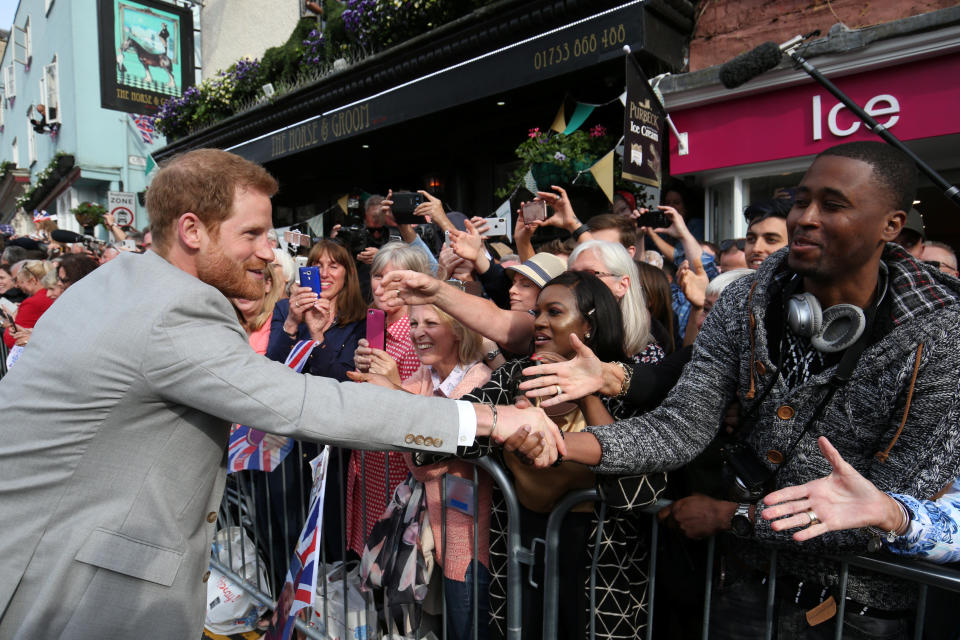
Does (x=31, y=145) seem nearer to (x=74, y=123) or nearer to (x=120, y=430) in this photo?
(x=74, y=123)

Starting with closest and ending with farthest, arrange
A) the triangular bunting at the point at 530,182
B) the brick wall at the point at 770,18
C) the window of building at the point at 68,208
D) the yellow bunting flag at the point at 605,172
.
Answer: the brick wall at the point at 770,18
the yellow bunting flag at the point at 605,172
the triangular bunting at the point at 530,182
the window of building at the point at 68,208

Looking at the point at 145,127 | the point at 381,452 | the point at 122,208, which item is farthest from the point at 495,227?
the point at 145,127

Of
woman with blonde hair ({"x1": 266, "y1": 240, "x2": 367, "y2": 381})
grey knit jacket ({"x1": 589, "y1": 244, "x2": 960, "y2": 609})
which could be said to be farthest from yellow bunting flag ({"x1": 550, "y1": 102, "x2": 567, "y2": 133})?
grey knit jacket ({"x1": 589, "y1": 244, "x2": 960, "y2": 609})

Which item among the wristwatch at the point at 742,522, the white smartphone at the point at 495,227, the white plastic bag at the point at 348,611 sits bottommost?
the white plastic bag at the point at 348,611

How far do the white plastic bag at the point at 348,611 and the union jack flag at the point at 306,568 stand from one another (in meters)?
0.30

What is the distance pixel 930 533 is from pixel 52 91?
103ft

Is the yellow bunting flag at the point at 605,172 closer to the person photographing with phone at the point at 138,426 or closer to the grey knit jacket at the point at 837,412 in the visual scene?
the grey knit jacket at the point at 837,412

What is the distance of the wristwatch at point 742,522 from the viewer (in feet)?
5.56

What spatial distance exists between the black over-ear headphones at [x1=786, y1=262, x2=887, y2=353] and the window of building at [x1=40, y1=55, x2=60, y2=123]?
2983 centimetres

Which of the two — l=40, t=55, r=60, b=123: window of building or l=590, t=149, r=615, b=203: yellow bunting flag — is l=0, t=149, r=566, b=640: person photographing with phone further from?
l=40, t=55, r=60, b=123: window of building

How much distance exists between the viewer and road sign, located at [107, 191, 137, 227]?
10656 mm

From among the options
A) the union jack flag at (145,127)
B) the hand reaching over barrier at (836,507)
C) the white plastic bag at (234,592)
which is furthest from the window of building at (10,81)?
the hand reaching over barrier at (836,507)

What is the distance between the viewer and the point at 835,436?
164 centimetres

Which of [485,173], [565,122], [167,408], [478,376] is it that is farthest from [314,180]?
[167,408]
